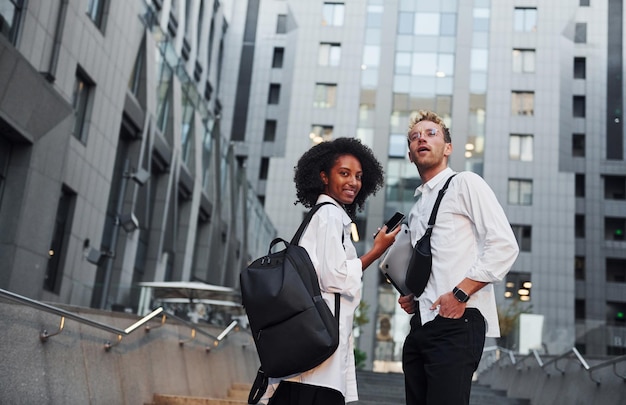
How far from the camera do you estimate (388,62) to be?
4972 centimetres

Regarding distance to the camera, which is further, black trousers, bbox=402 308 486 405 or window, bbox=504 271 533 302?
window, bbox=504 271 533 302

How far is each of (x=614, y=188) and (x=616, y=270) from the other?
5.98 meters

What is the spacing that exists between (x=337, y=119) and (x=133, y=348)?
41.7 metres

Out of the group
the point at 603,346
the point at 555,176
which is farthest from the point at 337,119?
the point at 603,346

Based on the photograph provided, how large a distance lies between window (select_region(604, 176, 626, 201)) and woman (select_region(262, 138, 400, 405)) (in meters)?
56.1

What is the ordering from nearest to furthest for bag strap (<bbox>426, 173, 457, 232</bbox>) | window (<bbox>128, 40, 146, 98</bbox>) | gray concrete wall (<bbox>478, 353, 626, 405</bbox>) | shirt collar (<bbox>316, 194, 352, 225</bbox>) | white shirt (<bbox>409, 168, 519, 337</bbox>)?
white shirt (<bbox>409, 168, 519, 337</bbox>) → shirt collar (<bbox>316, 194, 352, 225</bbox>) → bag strap (<bbox>426, 173, 457, 232</bbox>) → gray concrete wall (<bbox>478, 353, 626, 405</bbox>) → window (<bbox>128, 40, 146, 98</bbox>)

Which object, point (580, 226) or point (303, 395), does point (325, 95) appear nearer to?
point (580, 226)

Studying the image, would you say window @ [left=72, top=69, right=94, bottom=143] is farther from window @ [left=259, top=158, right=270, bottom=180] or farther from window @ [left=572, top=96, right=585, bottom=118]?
window @ [left=572, top=96, right=585, bottom=118]

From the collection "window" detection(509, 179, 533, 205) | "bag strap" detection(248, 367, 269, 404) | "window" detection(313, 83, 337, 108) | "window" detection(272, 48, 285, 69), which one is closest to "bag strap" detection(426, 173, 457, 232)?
"bag strap" detection(248, 367, 269, 404)

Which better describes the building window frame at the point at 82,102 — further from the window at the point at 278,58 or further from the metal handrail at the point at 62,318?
the window at the point at 278,58

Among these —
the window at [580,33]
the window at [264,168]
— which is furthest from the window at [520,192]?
the window at [264,168]

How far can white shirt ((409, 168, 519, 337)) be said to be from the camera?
13.5ft

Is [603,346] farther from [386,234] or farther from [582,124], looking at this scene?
[582,124]

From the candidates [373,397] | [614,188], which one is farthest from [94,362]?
[614,188]
